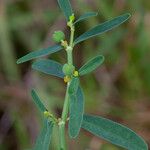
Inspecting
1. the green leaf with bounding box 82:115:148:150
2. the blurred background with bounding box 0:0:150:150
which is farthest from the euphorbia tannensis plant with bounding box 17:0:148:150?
the blurred background with bounding box 0:0:150:150

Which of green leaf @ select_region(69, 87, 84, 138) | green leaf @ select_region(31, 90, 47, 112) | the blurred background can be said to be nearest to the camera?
green leaf @ select_region(69, 87, 84, 138)

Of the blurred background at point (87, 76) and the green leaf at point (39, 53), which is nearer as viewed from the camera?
the green leaf at point (39, 53)

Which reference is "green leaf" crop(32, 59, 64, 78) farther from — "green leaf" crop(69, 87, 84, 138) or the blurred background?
the blurred background

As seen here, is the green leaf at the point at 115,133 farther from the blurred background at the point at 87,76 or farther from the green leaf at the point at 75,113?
the blurred background at the point at 87,76

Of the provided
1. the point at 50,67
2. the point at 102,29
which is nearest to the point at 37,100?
the point at 50,67

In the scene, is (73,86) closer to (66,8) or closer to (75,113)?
(75,113)

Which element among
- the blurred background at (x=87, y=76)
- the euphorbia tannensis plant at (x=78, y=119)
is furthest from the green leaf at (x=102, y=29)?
the blurred background at (x=87, y=76)

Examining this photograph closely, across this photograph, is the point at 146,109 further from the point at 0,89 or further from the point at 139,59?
the point at 0,89
